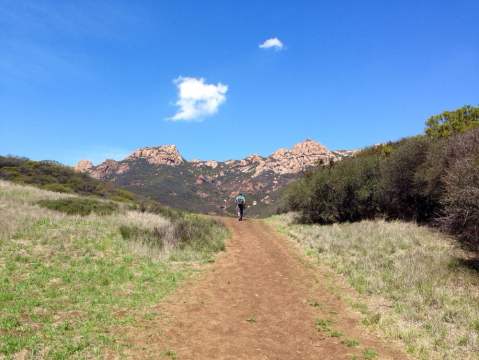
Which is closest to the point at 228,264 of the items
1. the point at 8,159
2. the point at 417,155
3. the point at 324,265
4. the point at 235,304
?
the point at 324,265

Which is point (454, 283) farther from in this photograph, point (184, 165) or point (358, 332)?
point (184, 165)

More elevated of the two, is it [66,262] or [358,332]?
[66,262]

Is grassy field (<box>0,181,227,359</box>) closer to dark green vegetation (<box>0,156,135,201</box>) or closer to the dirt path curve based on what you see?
the dirt path curve

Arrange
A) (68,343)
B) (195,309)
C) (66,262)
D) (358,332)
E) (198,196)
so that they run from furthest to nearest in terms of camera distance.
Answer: (198,196), (66,262), (195,309), (358,332), (68,343)


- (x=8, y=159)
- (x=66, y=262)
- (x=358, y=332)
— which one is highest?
(x=8, y=159)

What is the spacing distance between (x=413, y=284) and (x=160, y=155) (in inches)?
6095

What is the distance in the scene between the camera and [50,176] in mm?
47844

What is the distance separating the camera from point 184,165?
159125 millimetres

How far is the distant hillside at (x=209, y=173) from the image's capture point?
11131 centimetres

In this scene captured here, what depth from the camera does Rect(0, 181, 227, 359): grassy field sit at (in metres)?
7.74

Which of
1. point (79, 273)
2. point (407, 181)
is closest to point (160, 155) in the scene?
point (407, 181)

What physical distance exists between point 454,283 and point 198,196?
106 m

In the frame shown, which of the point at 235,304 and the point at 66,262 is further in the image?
the point at 66,262

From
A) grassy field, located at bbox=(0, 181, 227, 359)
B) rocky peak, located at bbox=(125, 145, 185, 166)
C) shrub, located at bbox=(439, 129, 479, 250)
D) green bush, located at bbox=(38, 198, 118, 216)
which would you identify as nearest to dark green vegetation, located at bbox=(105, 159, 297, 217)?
rocky peak, located at bbox=(125, 145, 185, 166)
